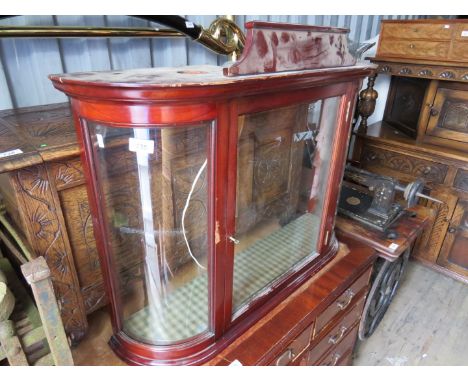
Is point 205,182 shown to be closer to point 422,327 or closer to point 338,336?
point 338,336

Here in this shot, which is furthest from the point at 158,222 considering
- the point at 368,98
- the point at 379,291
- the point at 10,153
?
the point at 368,98

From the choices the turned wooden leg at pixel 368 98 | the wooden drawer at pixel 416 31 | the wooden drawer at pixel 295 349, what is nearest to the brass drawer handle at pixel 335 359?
the wooden drawer at pixel 295 349

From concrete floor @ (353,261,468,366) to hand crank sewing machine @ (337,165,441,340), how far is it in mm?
254

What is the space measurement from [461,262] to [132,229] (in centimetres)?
197

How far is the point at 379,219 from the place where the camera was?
1.24 metres

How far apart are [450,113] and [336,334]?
127cm

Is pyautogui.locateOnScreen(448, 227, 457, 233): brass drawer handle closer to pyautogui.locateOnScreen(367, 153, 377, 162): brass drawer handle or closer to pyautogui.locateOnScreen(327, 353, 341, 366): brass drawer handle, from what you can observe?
pyautogui.locateOnScreen(367, 153, 377, 162): brass drawer handle

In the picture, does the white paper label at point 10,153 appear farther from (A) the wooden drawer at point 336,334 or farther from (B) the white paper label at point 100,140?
(A) the wooden drawer at point 336,334

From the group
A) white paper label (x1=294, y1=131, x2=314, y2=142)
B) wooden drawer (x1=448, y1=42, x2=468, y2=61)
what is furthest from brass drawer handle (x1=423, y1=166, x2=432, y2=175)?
white paper label (x1=294, y1=131, x2=314, y2=142)

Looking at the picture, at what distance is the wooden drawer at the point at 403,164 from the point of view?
5.74 ft

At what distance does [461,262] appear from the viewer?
1933mm
